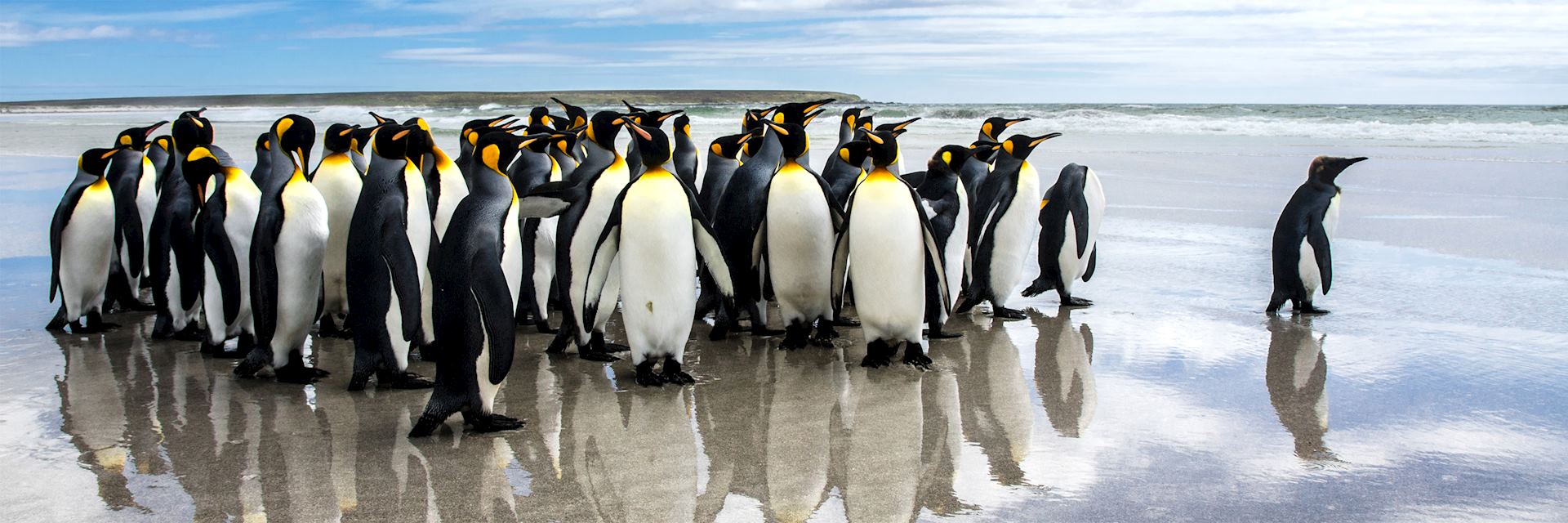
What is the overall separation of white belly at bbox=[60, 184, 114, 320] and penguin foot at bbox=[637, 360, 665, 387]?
295 cm

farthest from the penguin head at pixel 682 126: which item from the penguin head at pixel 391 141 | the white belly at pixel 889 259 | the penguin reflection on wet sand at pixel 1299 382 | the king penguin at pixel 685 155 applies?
the penguin reflection on wet sand at pixel 1299 382

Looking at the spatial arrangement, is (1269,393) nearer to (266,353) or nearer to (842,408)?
(842,408)

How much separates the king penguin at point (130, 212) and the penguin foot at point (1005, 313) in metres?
4.33

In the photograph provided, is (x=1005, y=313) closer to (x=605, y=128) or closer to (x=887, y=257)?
(x=887, y=257)

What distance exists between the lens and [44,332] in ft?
19.0

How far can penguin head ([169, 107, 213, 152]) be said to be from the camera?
555 cm

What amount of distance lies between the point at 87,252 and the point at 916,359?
3970mm

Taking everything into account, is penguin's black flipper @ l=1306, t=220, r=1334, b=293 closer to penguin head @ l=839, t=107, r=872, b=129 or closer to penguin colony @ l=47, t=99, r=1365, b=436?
penguin colony @ l=47, t=99, r=1365, b=436

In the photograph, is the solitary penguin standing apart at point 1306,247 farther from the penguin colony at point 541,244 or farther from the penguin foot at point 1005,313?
the penguin foot at point 1005,313

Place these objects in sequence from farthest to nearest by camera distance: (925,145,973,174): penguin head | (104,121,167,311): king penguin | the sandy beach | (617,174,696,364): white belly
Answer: (104,121,167,311): king penguin < (925,145,973,174): penguin head < (617,174,696,364): white belly < the sandy beach

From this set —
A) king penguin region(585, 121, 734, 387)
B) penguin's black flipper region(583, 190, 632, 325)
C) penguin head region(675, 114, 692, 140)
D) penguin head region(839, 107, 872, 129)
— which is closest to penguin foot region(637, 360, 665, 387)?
king penguin region(585, 121, 734, 387)

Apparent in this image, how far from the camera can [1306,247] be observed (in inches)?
245

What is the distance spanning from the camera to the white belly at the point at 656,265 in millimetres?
4594

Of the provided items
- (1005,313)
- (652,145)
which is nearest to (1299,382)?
(1005,313)
